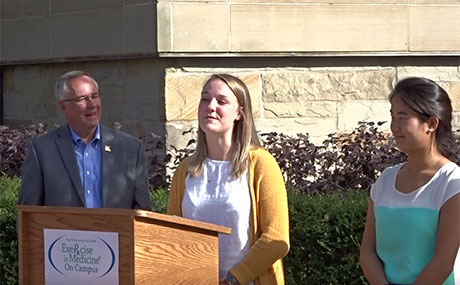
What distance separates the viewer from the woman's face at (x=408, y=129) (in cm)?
471

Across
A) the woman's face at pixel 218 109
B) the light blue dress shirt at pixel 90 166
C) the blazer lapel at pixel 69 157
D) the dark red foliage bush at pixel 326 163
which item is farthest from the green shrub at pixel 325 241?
the blazer lapel at pixel 69 157

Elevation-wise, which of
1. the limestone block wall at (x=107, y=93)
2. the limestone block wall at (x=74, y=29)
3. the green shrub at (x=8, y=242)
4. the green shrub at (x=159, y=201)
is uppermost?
the limestone block wall at (x=74, y=29)

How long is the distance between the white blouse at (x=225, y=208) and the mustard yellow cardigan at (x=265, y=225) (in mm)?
44

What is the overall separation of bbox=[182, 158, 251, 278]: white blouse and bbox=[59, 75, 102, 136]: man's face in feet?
2.64

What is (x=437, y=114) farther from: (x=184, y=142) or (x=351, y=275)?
(x=184, y=142)

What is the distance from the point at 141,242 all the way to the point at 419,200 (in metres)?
1.23

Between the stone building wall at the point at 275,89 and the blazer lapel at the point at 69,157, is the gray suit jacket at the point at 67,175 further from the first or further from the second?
the stone building wall at the point at 275,89

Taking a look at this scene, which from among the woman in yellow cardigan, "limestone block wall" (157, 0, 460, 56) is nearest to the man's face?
the woman in yellow cardigan

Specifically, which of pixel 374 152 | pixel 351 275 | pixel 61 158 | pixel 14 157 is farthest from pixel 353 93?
pixel 61 158

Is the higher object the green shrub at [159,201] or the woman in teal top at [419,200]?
the woman in teal top at [419,200]

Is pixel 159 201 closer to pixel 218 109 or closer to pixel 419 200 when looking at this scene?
pixel 218 109

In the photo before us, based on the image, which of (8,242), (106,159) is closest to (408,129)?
(106,159)

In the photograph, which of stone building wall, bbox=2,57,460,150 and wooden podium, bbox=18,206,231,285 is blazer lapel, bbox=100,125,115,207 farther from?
stone building wall, bbox=2,57,460,150

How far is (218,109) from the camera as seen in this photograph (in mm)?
5410
